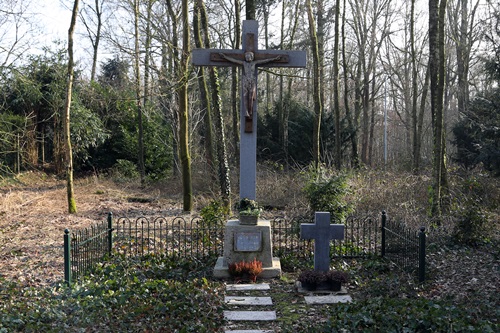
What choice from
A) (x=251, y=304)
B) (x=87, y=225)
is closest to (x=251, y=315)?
(x=251, y=304)

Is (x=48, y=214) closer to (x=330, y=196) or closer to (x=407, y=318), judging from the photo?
(x=330, y=196)

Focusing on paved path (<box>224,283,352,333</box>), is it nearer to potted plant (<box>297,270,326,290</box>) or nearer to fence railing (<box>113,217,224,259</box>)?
potted plant (<box>297,270,326,290</box>)

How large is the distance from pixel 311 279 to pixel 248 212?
1.77 meters

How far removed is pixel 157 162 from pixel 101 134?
314 cm

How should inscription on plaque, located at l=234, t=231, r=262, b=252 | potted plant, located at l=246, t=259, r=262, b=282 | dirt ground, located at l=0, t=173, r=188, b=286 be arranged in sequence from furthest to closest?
inscription on plaque, located at l=234, t=231, r=262, b=252, dirt ground, located at l=0, t=173, r=188, b=286, potted plant, located at l=246, t=259, r=262, b=282

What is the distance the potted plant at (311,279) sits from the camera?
25.6ft

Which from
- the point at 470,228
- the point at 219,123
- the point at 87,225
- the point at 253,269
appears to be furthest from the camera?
the point at 219,123

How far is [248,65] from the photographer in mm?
9352

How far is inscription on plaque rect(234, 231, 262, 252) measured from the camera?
8.79 m

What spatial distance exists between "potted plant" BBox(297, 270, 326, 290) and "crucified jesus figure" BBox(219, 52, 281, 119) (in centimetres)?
312

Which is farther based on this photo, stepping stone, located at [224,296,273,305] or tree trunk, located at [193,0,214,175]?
tree trunk, located at [193,0,214,175]

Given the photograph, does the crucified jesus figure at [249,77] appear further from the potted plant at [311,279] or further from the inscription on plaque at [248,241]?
the potted plant at [311,279]

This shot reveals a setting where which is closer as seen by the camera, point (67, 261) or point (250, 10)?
point (67, 261)

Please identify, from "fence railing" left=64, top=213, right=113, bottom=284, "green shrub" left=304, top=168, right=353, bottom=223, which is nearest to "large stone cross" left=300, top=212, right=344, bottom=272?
"green shrub" left=304, top=168, right=353, bottom=223
